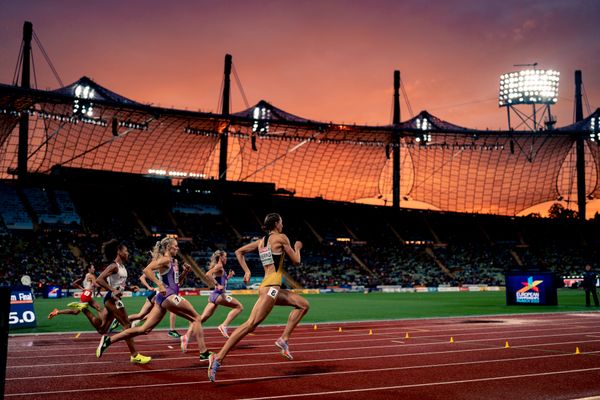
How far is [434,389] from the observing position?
855 centimetres

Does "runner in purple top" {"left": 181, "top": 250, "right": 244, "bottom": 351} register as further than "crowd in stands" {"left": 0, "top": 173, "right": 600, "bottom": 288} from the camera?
No

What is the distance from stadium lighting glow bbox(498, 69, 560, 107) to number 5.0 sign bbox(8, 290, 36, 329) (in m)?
60.9

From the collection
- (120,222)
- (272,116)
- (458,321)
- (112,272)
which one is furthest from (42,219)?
(112,272)

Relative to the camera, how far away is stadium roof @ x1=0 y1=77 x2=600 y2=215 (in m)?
51.8

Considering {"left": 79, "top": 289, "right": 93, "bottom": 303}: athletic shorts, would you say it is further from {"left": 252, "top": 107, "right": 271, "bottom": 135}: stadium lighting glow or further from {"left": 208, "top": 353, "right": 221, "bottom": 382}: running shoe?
{"left": 252, "top": 107, "right": 271, "bottom": 135}: stadium lighting glow

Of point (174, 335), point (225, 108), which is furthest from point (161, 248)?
point (225, 108)

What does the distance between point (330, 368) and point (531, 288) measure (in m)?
22.2

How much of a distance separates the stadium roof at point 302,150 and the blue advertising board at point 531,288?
98.2ft

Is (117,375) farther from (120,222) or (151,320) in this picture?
(120,222)

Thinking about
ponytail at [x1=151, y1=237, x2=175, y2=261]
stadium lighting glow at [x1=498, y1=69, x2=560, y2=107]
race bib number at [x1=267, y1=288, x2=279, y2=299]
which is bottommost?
race bib number at [x1=267, y1=288, x2=279, y2=299]

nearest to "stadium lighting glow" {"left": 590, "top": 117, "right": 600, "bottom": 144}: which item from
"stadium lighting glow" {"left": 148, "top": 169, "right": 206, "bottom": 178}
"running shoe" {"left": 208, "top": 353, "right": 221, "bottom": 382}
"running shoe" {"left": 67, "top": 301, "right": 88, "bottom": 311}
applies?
"stadium lighting glow" {"left": 148, "top": 169, "right": 206, "bottom": 178}

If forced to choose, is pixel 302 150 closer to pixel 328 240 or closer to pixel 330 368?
pixel 328 240

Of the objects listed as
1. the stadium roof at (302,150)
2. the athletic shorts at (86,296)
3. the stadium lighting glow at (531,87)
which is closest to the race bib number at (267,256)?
the athletic shorts at (86,296)

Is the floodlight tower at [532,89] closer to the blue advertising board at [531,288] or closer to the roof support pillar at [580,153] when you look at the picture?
the roof support pillar at [580,153]
